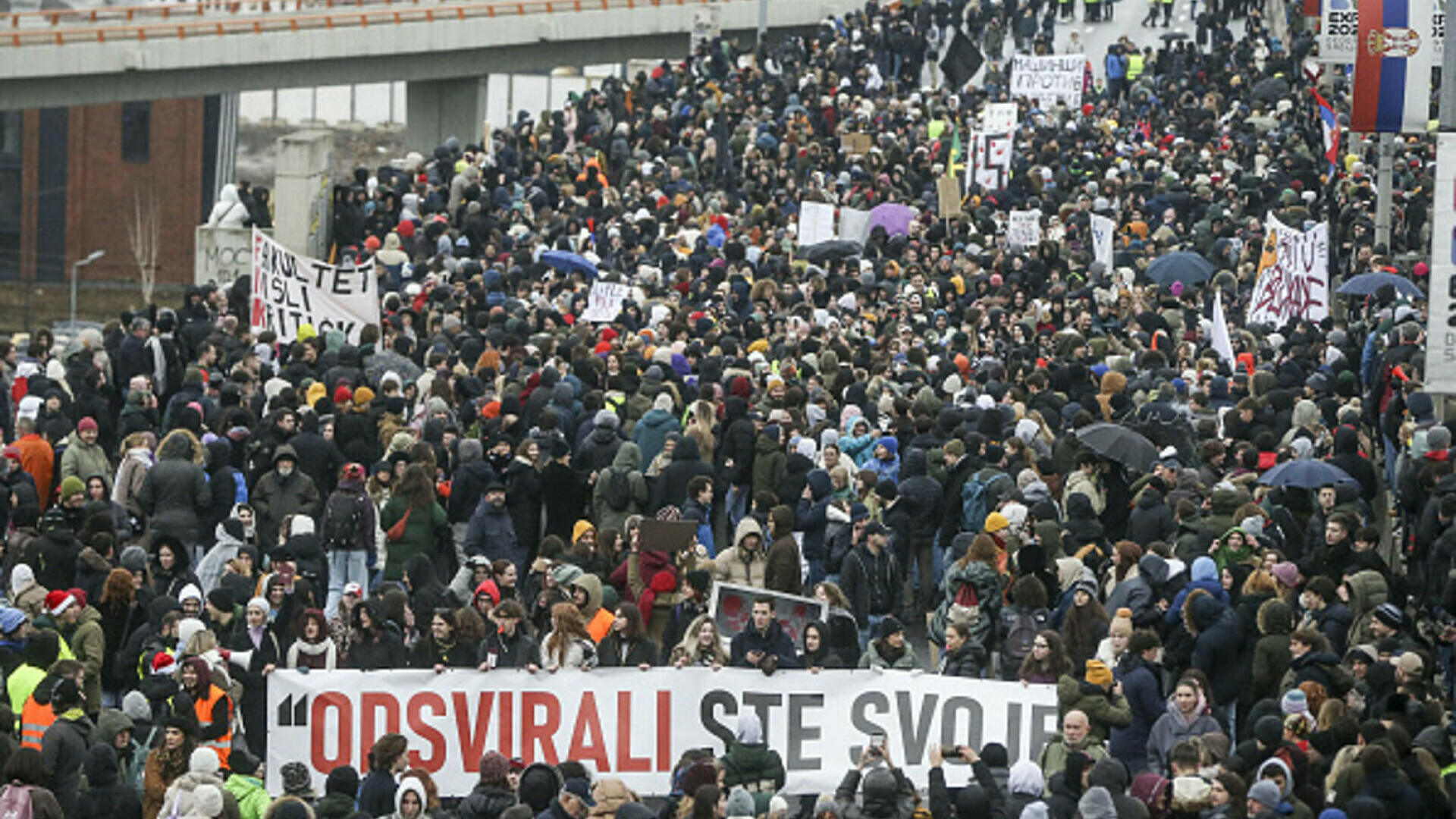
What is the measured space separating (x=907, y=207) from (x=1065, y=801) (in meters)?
19.1

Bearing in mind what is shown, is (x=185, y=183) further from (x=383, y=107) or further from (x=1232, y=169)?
(x=1232, y=169)

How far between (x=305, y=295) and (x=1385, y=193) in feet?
32.6

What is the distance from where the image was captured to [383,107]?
106125 millimetres

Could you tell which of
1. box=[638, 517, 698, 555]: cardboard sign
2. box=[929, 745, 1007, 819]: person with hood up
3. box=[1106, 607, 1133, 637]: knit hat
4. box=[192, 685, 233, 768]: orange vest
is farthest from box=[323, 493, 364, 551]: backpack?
box=[929, 745, 1007, 819]: person with hood up

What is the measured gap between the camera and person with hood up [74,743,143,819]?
1341 centimetres

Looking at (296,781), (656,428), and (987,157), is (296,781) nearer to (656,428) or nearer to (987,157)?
(656,428)

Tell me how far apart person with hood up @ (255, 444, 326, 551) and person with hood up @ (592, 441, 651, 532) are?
1.90 m

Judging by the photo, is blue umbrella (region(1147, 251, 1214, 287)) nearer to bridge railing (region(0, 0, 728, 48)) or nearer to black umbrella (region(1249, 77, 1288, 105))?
black umbrella (region(1249, 77, 1288, 105))

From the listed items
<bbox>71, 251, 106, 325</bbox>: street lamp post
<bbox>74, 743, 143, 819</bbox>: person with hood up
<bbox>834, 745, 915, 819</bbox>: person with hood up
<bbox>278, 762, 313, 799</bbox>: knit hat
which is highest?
<bbox>834, 745, 915, 819</bbox>: person with hood up

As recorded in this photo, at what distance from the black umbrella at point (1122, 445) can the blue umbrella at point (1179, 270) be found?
30.5 ft

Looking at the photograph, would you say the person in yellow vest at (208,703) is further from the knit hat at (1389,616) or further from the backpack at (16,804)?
the knit hat at (1389,616)

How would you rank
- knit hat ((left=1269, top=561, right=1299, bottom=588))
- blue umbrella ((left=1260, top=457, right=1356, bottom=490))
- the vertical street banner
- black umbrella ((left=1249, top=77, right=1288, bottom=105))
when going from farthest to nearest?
black umbrella ((left=1249, top=77, right=1288, bottom=105)) → blue umbrella ((left=1260, top=457, right=1356, bottom=490)) → the vertical street banner → knit hat ((left=1269, top=561, right=1299, bottom=588))

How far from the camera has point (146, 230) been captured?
84938 millimetres

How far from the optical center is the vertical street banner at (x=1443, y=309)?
50.9 ft
